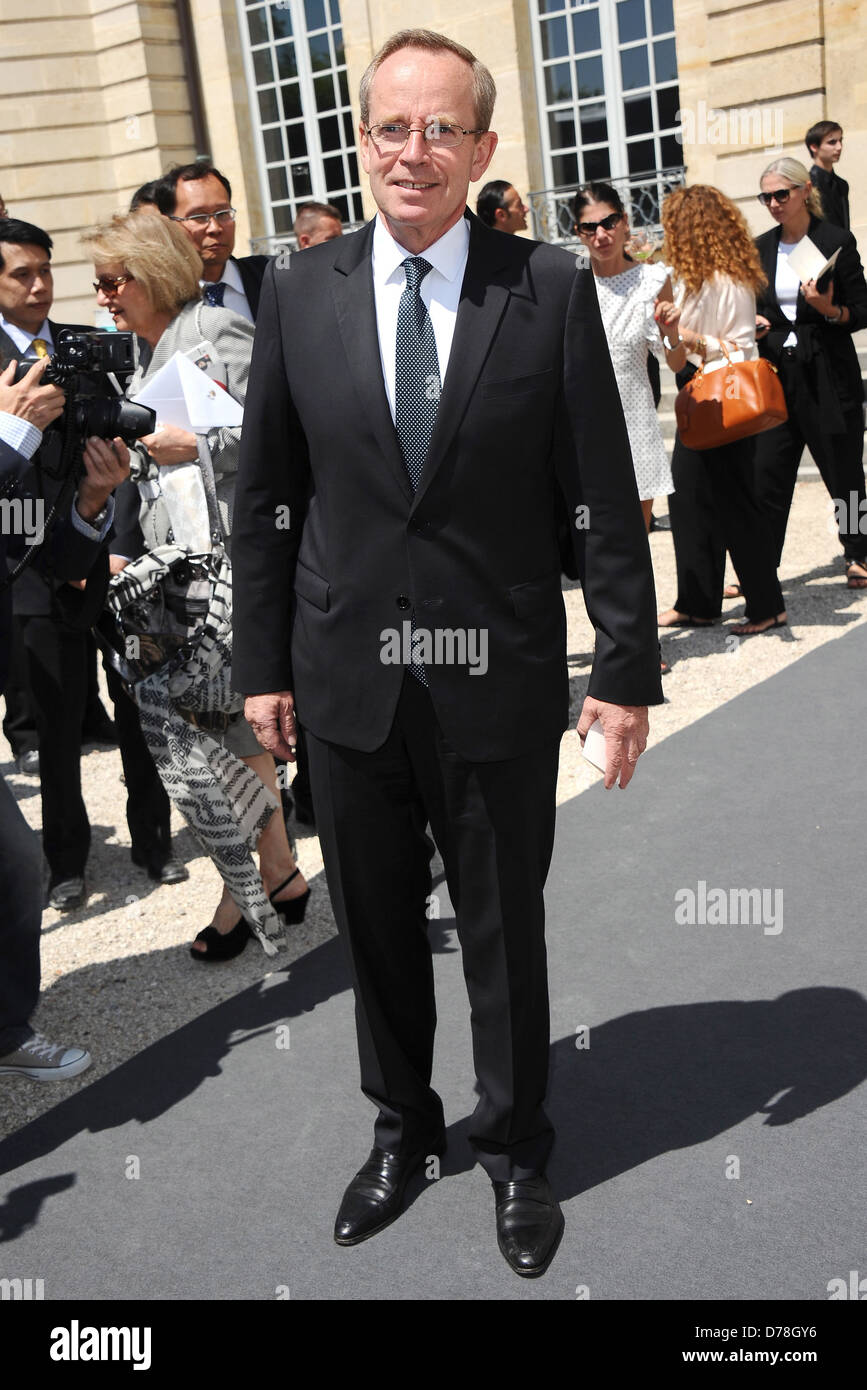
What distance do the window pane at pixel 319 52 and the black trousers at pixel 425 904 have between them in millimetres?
15813

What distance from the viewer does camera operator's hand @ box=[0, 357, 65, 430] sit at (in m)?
3.40

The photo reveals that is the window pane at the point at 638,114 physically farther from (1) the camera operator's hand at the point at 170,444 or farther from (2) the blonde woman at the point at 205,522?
(1) the camera operator's hand at the point at 170,444

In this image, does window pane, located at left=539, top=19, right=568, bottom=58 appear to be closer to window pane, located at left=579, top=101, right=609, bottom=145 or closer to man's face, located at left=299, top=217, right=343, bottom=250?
window pane, located at left=579, top=101, right=609, bottom=145

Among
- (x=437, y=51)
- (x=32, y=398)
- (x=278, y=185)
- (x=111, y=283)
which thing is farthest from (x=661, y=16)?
Result: (x=437, y=51)

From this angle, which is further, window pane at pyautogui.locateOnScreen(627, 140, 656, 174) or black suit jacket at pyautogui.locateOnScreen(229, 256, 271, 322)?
window pane at pyautogui.locateOnScreen(627, 140, 656, 174)

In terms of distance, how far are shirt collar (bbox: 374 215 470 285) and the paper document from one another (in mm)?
5075

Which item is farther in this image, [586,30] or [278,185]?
[278,185]

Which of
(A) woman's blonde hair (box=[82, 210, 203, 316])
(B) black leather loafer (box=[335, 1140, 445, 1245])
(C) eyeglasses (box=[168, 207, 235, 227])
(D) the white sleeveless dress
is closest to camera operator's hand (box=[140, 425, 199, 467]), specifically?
(A) woman's blonde hair (box=[82, 210, 203, 316])

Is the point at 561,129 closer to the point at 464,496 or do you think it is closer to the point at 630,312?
the point at 630,312

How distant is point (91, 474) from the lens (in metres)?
3.73

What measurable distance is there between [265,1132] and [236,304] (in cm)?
324

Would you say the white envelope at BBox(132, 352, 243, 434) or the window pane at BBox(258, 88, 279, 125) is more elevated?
the window pane at BBox(258, 88, 279, 125)

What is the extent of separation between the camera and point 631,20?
1390 centimetres

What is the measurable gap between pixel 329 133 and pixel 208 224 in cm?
1271
